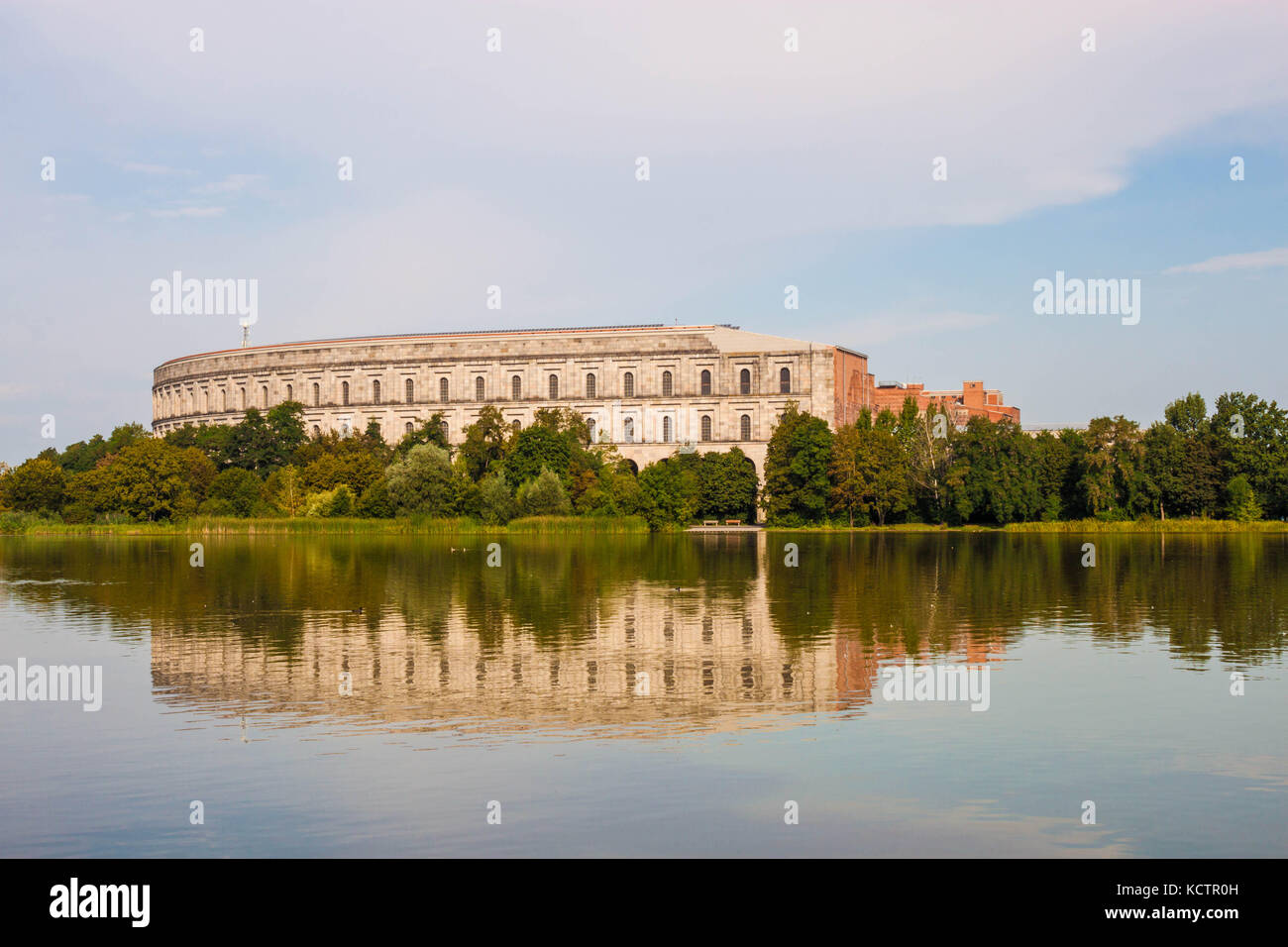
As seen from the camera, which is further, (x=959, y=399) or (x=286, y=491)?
(x=959, y=399)

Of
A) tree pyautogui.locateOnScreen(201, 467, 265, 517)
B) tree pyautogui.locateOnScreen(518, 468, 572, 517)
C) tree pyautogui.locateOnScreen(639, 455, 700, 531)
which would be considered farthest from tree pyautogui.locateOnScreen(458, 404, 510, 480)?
tree pyautogui.locateOnScreen(201, 467, 265, 517)

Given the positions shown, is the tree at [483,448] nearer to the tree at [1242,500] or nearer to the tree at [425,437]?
the tree at [425,437]

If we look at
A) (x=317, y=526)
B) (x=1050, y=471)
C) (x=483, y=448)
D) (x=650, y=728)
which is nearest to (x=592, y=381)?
(x=483, y=448)

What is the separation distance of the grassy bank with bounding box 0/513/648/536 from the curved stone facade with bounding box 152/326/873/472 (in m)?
28.2

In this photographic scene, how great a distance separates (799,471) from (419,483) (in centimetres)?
2482

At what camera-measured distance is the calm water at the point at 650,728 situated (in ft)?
29.5

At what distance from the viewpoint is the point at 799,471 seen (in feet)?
257

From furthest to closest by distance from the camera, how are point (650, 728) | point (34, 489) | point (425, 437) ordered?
1. point (425, 437)
2. point (34, 489)
3. point (650, 728)

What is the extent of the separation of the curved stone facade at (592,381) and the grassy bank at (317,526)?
28212 millimetres

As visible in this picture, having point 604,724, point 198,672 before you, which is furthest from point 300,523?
point 604,724

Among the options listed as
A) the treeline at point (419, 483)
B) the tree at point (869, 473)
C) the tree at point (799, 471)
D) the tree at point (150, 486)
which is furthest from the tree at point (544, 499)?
the tree at point (150, 486)

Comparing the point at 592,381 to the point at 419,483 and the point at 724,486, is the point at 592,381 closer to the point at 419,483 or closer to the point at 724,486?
the point at 724,486

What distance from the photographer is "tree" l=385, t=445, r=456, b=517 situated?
75.6 meters
